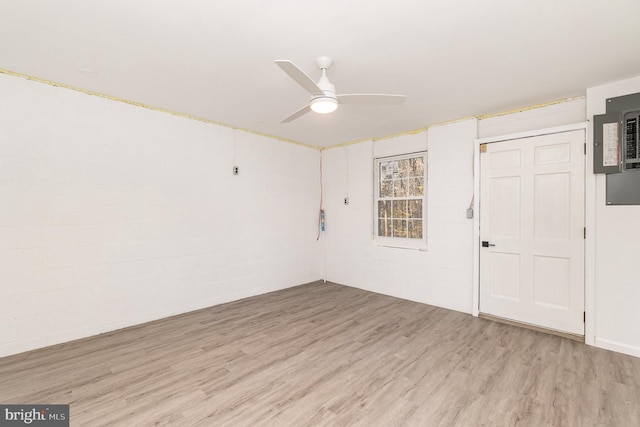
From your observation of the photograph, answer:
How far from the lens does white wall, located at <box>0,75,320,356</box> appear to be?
2.73m

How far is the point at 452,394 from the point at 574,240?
7.56ft

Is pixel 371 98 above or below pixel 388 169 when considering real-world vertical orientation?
above

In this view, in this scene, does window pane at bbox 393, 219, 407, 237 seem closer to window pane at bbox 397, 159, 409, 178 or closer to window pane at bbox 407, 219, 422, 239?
window pane at bbox 407, 219, 422, 239

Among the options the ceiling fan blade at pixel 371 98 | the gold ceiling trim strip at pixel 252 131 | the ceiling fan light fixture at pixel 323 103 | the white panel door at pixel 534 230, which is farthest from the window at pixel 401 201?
the ceiling fan light fixture at pixel 323 103

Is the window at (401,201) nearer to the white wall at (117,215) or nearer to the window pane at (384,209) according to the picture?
the window pane at (384,209)

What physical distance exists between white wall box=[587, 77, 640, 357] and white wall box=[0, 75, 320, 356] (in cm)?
419

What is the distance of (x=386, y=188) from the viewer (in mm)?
5008

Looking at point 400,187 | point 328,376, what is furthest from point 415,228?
point 328,376

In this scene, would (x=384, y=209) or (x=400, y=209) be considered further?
(x=384, y=209)

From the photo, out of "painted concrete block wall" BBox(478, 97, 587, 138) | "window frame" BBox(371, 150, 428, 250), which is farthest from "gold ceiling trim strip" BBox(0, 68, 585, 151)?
"window frame" BBox(371, 150, 428, 250)

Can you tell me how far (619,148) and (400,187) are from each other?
8.51ft

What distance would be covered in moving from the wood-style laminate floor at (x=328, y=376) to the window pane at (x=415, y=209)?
5.58 feet

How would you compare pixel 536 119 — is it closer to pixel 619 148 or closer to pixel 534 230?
pixel 619 148

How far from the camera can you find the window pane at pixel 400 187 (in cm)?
474
